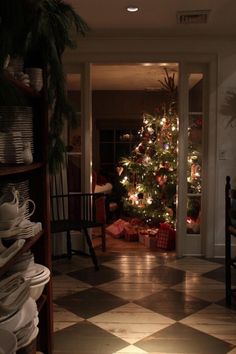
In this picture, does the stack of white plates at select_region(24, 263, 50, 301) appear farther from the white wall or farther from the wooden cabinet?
the white wall

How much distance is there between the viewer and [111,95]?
834cm

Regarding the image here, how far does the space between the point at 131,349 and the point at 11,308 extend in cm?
123

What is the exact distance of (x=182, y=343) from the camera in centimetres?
264

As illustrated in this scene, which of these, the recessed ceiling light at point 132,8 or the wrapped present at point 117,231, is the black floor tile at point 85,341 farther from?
the wrapped present at point 117,231

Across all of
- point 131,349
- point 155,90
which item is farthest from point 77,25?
point 155,90

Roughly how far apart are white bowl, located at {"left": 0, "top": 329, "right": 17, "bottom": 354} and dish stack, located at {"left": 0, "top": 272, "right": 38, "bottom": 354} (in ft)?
0.05

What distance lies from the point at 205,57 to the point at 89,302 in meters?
2.81

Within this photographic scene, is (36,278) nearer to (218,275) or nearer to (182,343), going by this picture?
(182,343)

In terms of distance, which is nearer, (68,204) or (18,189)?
(18,189)

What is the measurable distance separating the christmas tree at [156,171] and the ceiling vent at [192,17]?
1635 mm

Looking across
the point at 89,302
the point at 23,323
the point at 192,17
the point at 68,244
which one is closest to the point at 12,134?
the point at 23,323

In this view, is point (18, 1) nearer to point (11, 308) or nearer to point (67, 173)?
point (11, 308)

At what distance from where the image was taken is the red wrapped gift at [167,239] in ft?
16.4

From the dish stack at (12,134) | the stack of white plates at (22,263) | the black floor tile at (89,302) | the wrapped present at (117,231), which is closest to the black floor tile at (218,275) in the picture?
the black floor tile at (89,302)
